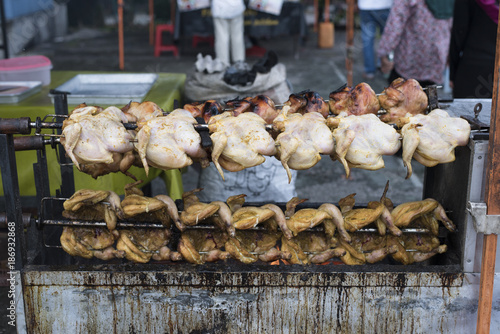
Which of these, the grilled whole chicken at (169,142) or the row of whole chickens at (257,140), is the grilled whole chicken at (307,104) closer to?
the row of whole chickens at (257,140)

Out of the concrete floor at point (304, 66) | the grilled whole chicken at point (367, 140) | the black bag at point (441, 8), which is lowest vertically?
the concrete floor at point (304, 66)

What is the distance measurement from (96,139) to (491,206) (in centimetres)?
149

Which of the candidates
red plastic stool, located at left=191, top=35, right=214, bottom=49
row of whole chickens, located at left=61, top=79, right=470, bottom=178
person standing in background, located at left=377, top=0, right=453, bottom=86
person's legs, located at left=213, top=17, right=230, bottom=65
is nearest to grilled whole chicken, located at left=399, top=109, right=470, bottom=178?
row of whole chickens, located at left=61, top=79, right=470, bottom=178

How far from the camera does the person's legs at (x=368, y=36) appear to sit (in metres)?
7.96

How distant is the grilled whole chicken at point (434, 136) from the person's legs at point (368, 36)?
19.9ft

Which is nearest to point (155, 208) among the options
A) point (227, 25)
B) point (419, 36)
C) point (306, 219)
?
point (306, 219)

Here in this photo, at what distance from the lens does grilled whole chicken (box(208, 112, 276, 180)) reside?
1.99 m

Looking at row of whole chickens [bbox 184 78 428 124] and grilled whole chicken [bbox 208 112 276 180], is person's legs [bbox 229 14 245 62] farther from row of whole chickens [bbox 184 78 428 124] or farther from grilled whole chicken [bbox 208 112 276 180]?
grilled whole chicken [bbox 208 112 276 180]

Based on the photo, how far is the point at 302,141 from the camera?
201 cm

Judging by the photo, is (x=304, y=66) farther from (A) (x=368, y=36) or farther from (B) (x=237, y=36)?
(B) (x=237, y=36)

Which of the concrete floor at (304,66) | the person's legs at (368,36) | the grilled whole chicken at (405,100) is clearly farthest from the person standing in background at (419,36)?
the grilled whole chicken at (405,100)

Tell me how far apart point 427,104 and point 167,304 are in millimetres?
1397

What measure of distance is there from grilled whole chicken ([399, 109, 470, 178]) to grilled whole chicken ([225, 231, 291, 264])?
67 centimetres

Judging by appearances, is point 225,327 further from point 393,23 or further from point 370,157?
point 393,23
